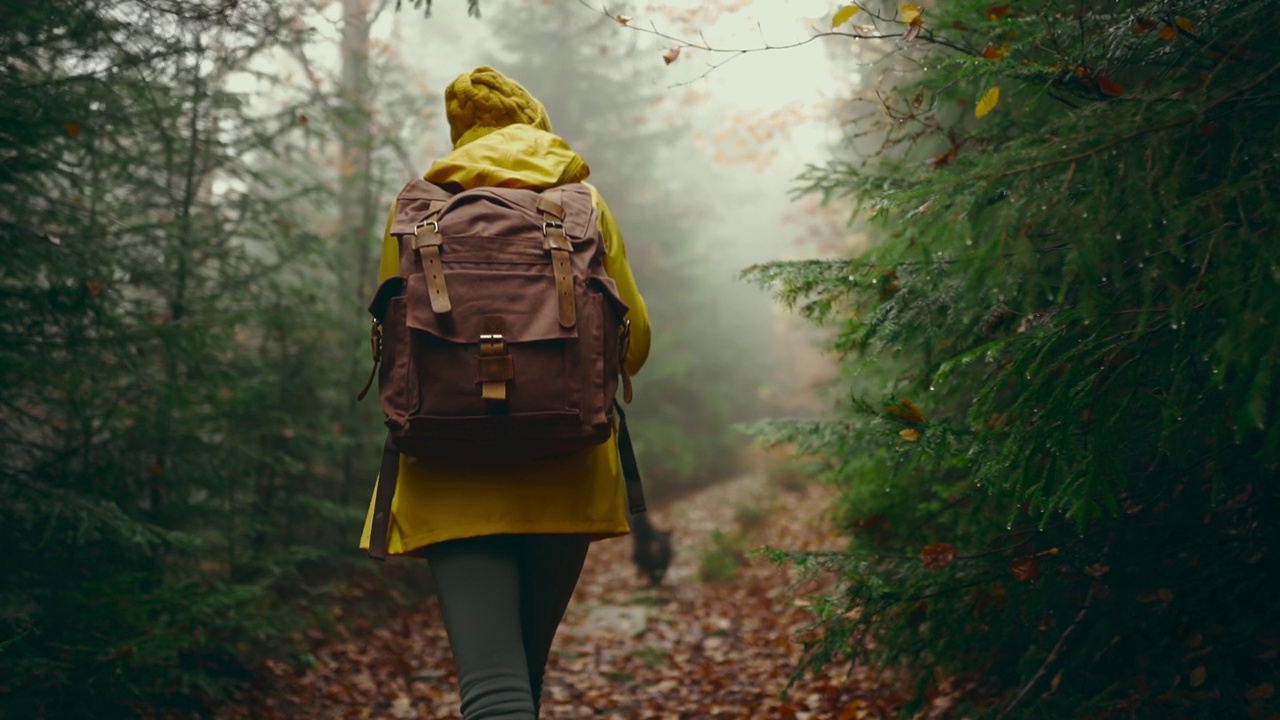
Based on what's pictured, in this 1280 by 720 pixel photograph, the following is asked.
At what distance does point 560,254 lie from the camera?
2.14 meters

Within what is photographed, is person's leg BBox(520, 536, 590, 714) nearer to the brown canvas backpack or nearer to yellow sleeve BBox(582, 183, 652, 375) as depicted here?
the brown canvas backpack

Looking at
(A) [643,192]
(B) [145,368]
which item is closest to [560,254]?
(B) [145,368]

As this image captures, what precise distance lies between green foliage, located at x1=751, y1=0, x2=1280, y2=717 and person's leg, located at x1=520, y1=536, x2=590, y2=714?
0.87 m

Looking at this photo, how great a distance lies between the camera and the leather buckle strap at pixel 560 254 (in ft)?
6.87

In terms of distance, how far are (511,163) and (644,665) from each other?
381 centimetres

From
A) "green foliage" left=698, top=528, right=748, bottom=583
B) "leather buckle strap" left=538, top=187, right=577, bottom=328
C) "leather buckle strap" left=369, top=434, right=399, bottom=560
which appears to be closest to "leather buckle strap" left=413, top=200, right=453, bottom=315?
"leather buckle strap" left=538, top=187, right=577, bottom=328

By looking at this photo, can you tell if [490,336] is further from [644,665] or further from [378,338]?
[644,665]

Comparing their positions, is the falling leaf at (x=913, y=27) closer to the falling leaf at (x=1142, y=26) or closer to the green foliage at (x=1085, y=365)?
the green foliage at (x=1085, y=365)

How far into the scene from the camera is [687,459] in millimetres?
14086

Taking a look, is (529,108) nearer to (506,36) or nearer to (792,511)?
(792,511)

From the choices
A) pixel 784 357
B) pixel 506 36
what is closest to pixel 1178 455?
pixel 506 36

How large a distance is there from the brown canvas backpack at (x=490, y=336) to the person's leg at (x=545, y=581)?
0.33m

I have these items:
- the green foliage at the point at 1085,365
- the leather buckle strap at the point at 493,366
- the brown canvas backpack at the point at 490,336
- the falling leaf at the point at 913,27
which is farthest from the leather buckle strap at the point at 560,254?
the falling leaf at the point at 913,27

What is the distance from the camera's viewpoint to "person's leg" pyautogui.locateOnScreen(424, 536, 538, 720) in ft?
6.63
